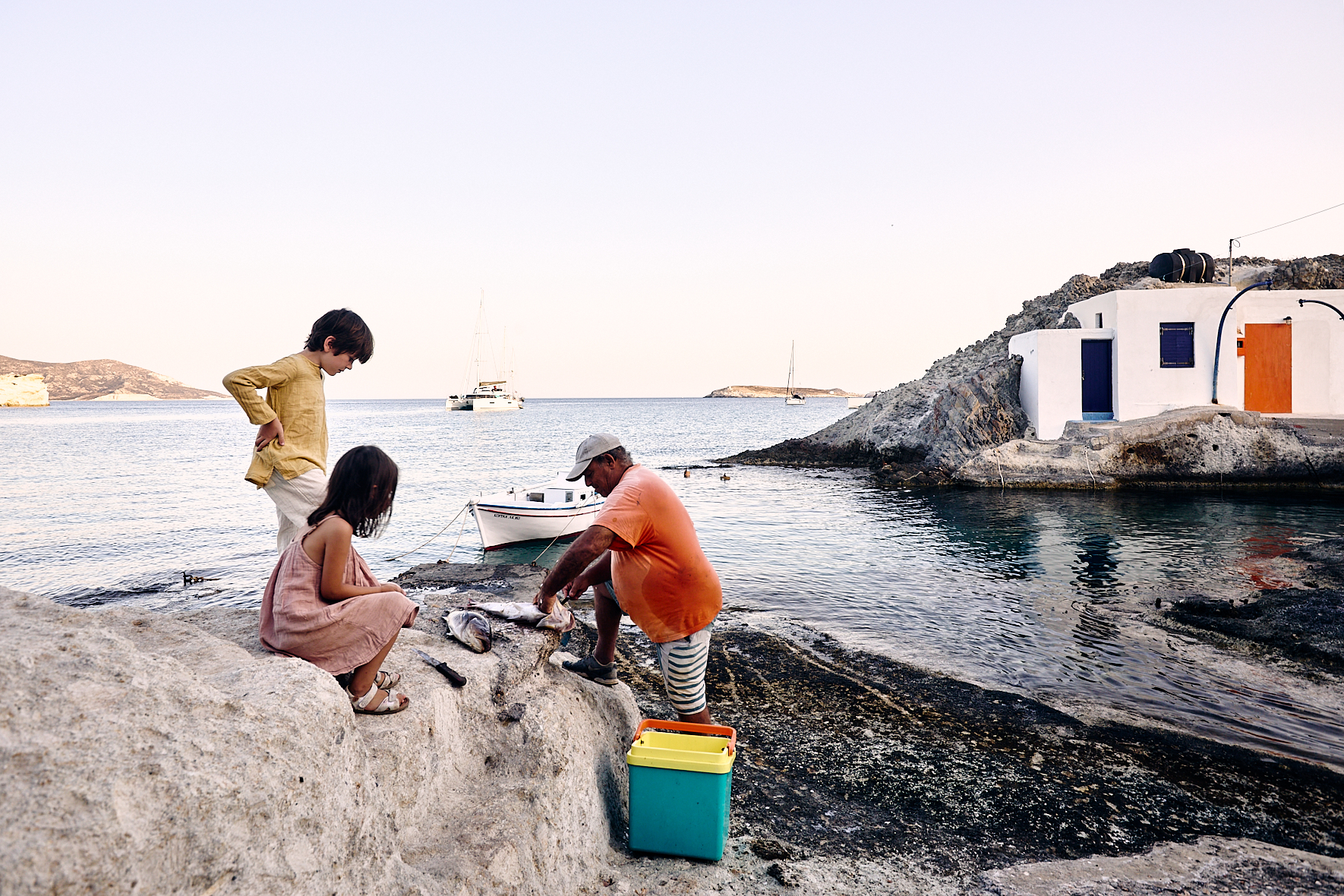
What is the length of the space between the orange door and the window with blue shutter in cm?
187

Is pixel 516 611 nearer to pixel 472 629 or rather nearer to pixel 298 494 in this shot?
pixel 472 629

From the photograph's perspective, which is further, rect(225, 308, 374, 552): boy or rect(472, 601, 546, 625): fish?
rect(472, 601, 546, 625): fish

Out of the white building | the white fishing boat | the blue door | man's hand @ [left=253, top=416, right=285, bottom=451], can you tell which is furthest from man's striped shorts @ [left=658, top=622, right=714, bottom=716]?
the blue door

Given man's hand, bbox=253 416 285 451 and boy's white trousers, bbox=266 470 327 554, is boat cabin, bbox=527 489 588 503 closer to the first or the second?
boy's white trousers, bbox=266 470 327 554

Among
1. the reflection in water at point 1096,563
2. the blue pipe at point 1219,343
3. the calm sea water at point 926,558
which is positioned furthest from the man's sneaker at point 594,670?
the blue pipe at point 1219,343

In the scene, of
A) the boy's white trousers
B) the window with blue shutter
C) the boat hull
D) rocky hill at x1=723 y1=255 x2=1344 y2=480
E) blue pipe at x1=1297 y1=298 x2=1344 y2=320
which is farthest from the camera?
the boat hull

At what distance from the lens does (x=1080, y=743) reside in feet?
21.7

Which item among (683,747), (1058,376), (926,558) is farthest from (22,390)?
(683,747)

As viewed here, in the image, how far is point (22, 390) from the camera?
498 ft

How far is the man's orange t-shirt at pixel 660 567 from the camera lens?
14.4 feet

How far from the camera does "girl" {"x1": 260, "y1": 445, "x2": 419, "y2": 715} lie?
→ 11.8ft

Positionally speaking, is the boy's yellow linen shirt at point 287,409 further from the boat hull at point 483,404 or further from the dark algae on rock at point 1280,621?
the boat hull at point 483,404

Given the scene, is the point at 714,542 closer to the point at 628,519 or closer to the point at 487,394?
the point at 628,519

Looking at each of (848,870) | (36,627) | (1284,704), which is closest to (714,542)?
(1284,704)
